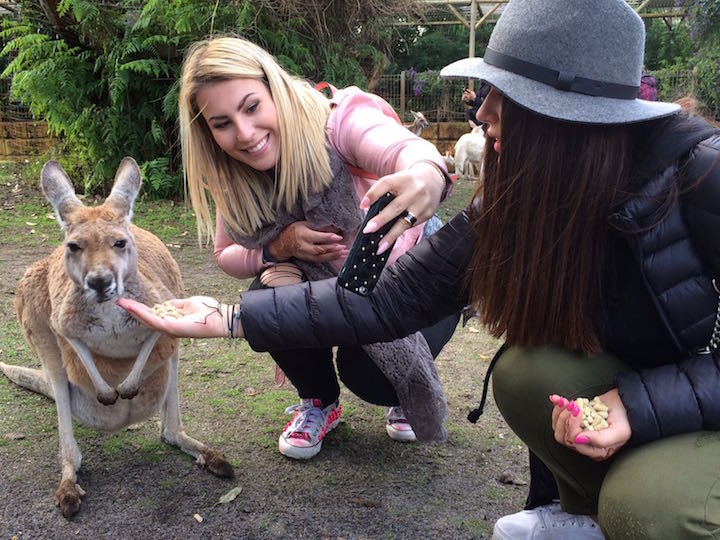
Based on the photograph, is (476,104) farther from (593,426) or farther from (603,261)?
(593,426)

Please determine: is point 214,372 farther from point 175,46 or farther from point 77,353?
point 175,46

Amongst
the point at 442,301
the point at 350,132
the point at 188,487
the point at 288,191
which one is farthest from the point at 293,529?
the point at 350,132

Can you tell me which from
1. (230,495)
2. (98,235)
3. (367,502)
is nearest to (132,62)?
(98,235)

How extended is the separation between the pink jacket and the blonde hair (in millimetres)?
56

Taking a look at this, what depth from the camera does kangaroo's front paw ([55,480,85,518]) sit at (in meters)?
1.82

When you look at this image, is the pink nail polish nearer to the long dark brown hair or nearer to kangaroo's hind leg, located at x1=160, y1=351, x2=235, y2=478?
the long dark brown hair

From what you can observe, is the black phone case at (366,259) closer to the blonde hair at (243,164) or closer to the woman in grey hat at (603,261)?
the woman in grey hat at (603,261)

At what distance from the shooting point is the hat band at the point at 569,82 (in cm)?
117

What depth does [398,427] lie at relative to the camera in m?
2.19

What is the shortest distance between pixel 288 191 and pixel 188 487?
858 millimetres

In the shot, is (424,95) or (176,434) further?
(424,95)

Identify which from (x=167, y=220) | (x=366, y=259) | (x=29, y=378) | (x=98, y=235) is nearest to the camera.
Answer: (x=366, y=259)

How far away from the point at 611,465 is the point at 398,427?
963mm

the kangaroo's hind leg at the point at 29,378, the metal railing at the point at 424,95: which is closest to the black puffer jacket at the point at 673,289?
the kangaroo's hind leg at the point at 29,378
